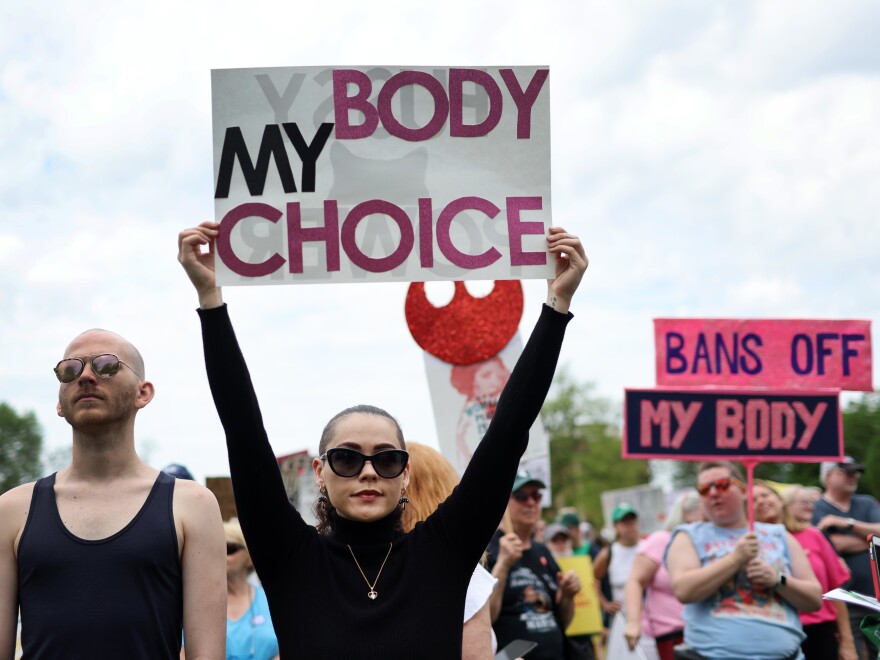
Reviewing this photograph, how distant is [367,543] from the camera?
299 centimetres

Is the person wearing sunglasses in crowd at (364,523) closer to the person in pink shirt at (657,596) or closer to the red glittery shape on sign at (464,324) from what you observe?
the red glittery shape on sign at (464,324)

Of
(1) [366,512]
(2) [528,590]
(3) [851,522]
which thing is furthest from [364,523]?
(3) [851,522]

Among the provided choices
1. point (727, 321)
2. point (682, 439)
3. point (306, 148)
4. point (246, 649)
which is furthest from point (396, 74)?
point (727, 321)

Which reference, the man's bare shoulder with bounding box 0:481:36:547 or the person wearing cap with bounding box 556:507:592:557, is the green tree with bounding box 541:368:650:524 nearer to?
the person wearing cap with bounding box 556:507:592:557

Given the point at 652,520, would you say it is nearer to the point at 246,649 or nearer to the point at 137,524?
the point at 246,649

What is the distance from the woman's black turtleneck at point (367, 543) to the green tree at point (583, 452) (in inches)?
2436

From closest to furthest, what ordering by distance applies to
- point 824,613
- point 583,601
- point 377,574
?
point 377,574 → point 583,601 → point 824,613

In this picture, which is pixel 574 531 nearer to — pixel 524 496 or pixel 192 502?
pixel 524 496

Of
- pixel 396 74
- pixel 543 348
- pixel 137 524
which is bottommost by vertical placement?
pixel 137 524

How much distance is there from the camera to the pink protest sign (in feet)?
24.8

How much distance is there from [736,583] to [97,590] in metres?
4.06

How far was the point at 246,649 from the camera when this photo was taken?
17.1 ft

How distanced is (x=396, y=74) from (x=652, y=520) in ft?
57.6

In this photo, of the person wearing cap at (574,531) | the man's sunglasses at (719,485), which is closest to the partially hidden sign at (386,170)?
the man's sunglasses at (719,485)
